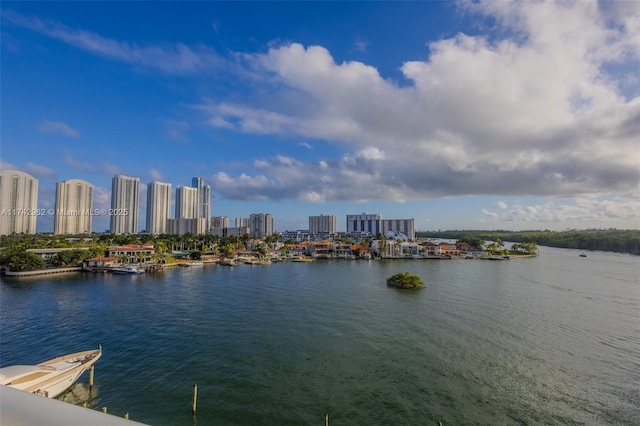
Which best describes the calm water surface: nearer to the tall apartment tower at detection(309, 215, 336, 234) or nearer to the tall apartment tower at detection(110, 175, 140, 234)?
the tall apartment tower at detection(110, 175, 140, 234)

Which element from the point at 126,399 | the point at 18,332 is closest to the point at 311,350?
the point at 126,399

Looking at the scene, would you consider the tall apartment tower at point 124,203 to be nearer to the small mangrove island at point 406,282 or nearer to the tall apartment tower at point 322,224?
the tall apartment tower at point 322,224

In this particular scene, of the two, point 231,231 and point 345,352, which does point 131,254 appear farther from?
point 231,231

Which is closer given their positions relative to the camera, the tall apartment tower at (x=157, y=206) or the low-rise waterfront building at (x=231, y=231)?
the tall apartment tower at (x=157, y=206)

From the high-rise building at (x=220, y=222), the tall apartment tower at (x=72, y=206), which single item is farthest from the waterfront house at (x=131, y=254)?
the high-rise building at (x=220, y=222)

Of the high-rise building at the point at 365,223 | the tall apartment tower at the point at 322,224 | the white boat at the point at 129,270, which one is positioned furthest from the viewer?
the tall apartment tower at the point at 322,224

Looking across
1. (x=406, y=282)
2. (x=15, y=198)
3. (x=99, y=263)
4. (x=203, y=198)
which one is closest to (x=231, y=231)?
(x=203, y=198)
